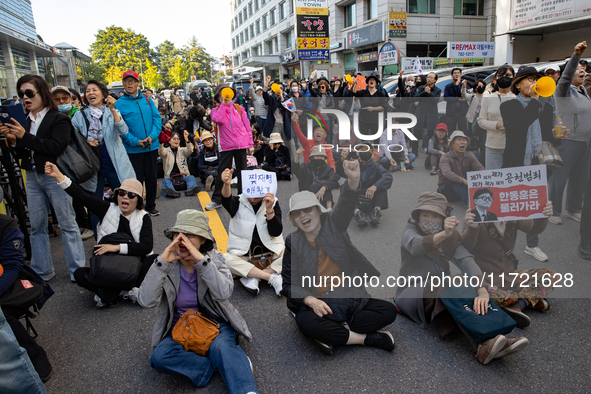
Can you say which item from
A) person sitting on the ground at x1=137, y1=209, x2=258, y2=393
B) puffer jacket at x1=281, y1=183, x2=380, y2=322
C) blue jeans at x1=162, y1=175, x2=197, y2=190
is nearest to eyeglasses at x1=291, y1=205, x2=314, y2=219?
puffer jacket at x1=281, y1=183, x2=380, y2=322

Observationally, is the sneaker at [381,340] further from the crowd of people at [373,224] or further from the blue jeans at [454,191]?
the blue jeans at [454,191]

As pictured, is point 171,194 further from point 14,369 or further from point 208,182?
point 14,369

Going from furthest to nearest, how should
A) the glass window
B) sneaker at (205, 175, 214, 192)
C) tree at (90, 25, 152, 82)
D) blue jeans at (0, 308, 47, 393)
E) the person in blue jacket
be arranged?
tree at (90, 25, 152, 82) → the glass window → sneaker at (205, 175, 214, 192) → the person in blue jacket → blue jeans at (0, 308, 47, 393)

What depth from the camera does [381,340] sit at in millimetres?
2502

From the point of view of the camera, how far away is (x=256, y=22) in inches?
1919

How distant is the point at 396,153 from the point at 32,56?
35.8 m

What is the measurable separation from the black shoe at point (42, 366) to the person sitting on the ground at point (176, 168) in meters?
4.49

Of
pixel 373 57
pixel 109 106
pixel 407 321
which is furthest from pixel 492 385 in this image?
pixel 373 57

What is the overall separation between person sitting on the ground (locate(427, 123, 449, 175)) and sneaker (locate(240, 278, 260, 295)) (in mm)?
1828

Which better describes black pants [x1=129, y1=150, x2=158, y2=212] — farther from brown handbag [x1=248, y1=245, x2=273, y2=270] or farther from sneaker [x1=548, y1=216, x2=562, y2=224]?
sneaker [x1=548, y1=216, x2=562, y2=224]

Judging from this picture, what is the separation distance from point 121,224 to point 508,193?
2976 millimetres

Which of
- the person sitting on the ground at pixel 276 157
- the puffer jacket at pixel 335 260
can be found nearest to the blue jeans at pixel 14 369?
the puffer jacket at pixel 335 260

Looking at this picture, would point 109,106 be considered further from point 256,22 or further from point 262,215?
point 256,22

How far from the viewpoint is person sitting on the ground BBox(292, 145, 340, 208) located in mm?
2428
